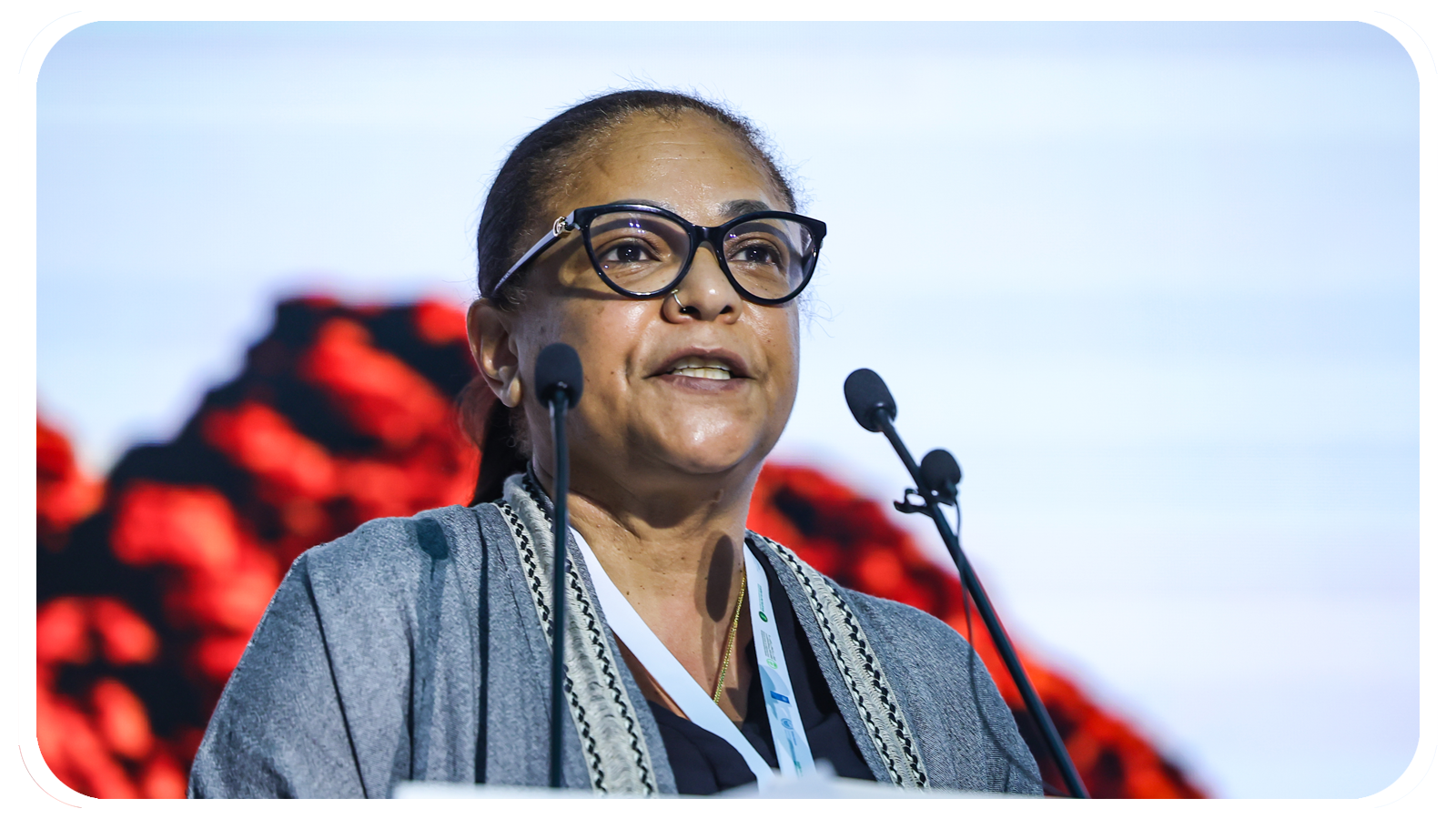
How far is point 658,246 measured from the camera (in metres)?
1.59

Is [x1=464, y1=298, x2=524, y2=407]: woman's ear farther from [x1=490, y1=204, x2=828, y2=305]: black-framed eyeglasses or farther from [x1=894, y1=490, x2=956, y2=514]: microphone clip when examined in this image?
[x1=894, y1=490, x2=956, y2=514]: microphone clip

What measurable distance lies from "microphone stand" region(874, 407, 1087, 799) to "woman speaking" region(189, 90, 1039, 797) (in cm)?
28

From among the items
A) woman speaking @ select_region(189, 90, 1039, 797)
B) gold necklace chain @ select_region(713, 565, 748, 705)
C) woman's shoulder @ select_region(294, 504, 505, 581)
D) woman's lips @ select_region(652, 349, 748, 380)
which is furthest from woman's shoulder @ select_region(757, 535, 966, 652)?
woman's shoulder @ select_region(294, 504, 505, 581)

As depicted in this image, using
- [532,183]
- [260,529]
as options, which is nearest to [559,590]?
[532,183]

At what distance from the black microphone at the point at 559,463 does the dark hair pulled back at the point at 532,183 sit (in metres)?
0.52

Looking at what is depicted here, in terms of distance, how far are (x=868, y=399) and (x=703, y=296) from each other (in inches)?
11.0

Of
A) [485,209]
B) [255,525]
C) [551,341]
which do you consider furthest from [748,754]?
[255,525]

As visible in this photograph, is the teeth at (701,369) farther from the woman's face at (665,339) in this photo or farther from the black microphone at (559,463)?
the black microphone at (559,463)

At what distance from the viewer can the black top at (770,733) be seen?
1395mm

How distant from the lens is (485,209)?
1.85m

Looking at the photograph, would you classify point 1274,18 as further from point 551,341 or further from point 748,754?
point 748,754

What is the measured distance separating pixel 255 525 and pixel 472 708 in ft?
5.04

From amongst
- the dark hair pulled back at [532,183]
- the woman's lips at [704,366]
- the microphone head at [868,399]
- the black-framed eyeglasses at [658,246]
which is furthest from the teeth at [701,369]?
the dark hair pulled back at [532,183]

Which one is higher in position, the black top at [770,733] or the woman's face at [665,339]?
the woman's face at [665,339]
